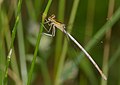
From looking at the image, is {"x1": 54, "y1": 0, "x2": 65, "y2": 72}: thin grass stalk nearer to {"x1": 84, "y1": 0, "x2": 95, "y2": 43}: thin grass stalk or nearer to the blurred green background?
the blurred green background

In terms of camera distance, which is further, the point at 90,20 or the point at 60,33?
the point at 90,20

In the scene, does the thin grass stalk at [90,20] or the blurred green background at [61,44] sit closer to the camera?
the blurred green background at [61,44]

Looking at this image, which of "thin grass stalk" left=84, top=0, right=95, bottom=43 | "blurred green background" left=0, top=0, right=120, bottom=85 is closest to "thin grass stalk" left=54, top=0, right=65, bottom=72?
"blurred green background" left=0, top=0, right=120, bottom=85

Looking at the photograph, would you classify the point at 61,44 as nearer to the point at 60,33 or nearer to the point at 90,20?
the point at 60,33

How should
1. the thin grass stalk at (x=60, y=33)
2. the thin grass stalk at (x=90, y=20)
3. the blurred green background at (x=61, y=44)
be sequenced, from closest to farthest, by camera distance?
1. the thin grass stalk at (x=60, y=33)
2. the blurred green background at (x=61, y=44)
3. the thin grass stalk at (x=90, y=20)

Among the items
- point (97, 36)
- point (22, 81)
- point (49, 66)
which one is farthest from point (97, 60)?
point (97, 36)

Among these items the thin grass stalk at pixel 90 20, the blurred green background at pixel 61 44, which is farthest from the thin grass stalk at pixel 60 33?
the thin grass stalk at pixel 90 20

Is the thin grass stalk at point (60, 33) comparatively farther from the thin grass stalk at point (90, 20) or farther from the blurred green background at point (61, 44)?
the thin grass stalk at point (90, 20)

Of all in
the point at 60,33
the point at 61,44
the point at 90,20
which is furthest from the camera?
the point at 90,20

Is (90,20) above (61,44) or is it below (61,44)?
above

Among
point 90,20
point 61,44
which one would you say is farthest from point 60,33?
point 90,20

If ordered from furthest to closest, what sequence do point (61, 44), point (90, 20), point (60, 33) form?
point (90, 20)
point (61, 44)
point (60, 33)

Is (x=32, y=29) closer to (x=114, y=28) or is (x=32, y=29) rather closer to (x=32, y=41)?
(x=32, y=41)
